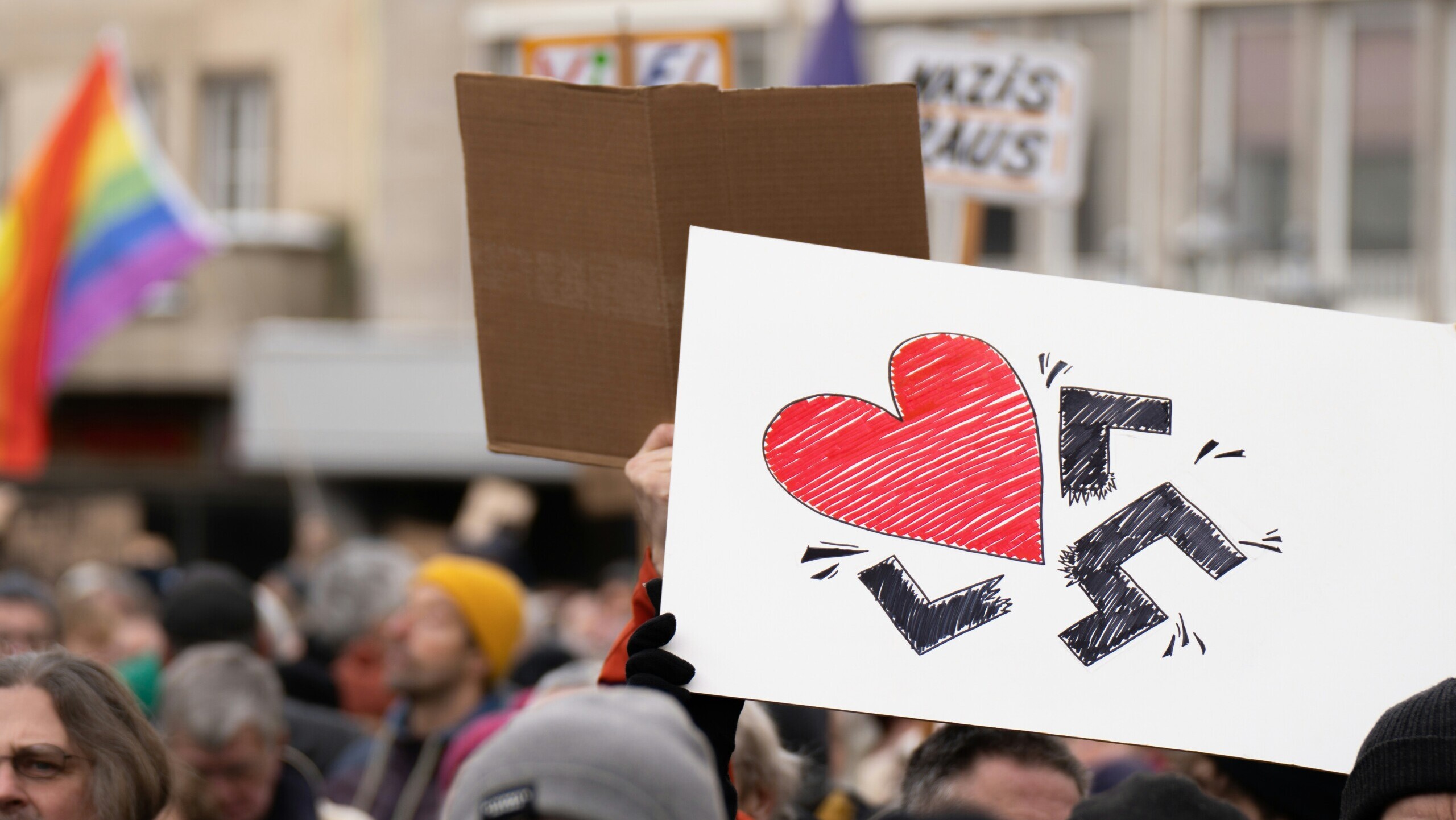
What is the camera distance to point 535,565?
17.4 meters

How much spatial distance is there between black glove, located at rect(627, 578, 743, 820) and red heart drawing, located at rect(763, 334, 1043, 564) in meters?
0.25

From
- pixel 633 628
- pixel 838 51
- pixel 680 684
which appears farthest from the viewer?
pixel 838 51

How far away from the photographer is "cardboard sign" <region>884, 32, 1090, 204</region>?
515cm

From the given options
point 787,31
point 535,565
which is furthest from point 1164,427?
point 535,565

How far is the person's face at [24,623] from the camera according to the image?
210 inches

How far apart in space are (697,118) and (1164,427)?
0.73 metres

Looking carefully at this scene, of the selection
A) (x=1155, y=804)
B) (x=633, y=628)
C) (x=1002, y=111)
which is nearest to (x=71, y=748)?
(x=633, y=628)

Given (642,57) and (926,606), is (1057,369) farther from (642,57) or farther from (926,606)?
(642,57)

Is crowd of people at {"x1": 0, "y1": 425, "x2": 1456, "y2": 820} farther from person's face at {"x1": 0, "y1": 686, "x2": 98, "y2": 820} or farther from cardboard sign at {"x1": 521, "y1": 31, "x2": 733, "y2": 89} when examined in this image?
cardboard sign at {"x1": 521, "y1": 31, "x2": 733, "y2": 89}

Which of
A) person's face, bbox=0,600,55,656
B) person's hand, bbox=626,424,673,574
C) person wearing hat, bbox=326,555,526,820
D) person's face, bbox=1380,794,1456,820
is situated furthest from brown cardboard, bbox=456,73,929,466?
person's face, bbox=0,600,55,656

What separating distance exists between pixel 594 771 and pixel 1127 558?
806 mm

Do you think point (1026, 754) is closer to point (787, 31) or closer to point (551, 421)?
point (551, 421)

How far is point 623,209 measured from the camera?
231cm

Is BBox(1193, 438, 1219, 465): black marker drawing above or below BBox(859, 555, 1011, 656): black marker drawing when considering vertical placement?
above
